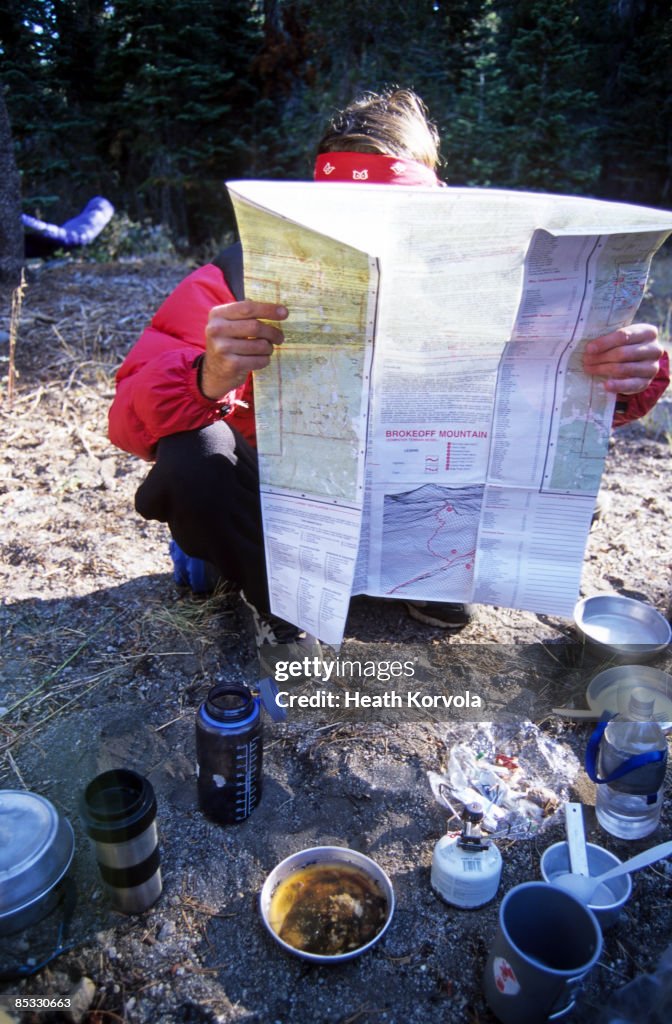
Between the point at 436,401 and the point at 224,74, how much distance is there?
8.50 meters

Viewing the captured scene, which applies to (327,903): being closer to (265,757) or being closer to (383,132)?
(265,757)

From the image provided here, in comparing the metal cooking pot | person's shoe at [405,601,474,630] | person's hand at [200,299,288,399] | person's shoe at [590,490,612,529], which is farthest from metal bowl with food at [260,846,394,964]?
person's shoe at [590,490,612,529]

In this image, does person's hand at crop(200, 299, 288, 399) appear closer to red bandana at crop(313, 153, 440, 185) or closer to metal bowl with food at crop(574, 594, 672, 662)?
red bandana at crop(313, 153, 440, 185)

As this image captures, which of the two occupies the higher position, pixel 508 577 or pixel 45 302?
pixel 45 302

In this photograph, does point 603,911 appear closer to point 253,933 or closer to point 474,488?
point 253,933

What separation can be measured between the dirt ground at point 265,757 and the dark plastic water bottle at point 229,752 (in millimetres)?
64

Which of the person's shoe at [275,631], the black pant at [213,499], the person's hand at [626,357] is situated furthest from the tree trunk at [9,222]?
the person's hand at [626,357]

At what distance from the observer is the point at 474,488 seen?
1.73 meters

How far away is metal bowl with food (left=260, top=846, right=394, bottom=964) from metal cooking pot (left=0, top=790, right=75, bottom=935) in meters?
0.40

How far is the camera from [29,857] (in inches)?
51.1

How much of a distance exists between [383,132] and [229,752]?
61.8 inches

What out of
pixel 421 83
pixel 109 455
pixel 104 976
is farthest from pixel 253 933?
pixel 421 83

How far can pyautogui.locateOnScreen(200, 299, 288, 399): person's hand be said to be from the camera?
1446 mm

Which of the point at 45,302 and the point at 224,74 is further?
the point at 224,74
